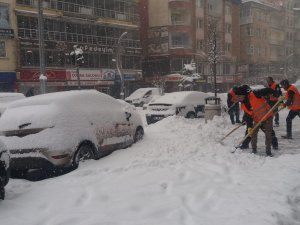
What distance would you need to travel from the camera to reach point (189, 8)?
152 feet

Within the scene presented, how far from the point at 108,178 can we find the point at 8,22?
1120 inches

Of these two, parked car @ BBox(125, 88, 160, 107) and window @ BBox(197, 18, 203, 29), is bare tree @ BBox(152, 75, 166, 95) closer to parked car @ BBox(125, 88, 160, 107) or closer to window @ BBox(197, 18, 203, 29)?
window @ BBox(197, 18, 203, 29)

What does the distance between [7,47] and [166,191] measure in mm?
28962

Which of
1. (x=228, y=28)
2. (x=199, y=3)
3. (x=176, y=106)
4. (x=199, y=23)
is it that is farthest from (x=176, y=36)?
(x=176, y=106)

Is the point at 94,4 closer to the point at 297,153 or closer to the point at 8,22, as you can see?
the point at 8,22

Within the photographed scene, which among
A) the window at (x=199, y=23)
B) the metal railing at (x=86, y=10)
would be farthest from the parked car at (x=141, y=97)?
the window at (x=199, y=23)

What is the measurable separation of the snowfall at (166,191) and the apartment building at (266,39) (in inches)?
2059

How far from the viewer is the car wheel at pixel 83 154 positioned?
22.4ft

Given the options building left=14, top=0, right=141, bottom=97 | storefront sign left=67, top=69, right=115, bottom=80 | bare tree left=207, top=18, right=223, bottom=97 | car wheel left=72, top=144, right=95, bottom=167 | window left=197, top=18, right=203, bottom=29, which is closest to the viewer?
car wheel left=72, top=144, right=95, bottom=167

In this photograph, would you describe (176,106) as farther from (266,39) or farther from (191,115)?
(266,39)

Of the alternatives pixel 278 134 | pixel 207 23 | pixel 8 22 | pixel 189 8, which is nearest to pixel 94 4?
pixel 8 22

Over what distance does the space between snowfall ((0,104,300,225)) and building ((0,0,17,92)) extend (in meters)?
25.5

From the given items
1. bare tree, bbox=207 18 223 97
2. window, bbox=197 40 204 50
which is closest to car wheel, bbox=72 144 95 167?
bare tree, bbox=207 18 223 97

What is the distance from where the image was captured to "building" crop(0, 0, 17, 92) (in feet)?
99.8
